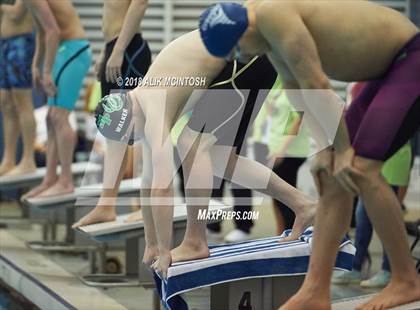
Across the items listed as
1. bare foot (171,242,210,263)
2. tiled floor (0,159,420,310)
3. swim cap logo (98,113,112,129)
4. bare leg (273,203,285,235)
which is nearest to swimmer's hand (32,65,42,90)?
tiled floor (0,159,420,310)

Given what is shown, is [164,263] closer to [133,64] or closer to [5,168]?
[133,64]

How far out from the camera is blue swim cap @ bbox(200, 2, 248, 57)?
13.5 ft

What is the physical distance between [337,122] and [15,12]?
467 centimetres

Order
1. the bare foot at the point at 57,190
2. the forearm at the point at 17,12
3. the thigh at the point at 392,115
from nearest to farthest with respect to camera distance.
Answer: the thigh at the point at 392,115 < the bare foot at the point at 57,190 < the forearm at the point at 17,12

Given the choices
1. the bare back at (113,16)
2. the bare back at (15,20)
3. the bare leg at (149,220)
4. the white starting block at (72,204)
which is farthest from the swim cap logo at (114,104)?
the bare back at (15,20)

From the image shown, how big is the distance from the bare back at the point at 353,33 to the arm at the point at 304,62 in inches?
2.8

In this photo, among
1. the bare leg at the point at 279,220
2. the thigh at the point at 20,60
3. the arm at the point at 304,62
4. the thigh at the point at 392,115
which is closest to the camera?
the arm at the point at 304,62

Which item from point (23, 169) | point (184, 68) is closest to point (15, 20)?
point (23, 169)

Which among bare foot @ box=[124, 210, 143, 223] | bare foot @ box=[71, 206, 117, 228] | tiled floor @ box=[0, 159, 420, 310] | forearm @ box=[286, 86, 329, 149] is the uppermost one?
forearm @ box=[286, 86, 329, 149]

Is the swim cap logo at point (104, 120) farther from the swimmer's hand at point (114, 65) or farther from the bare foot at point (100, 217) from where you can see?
the bare foot at point (100, 217)

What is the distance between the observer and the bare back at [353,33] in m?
4.12

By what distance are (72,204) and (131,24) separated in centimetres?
202

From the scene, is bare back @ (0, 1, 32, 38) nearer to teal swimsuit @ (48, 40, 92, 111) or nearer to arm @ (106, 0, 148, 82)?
teal swimsuit @ (48, 40, 92, 111)

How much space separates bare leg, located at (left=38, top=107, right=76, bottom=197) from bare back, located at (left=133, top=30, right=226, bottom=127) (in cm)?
254
